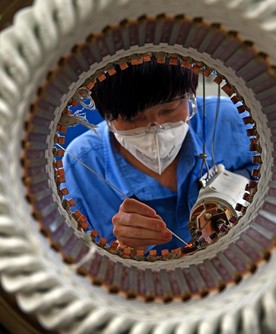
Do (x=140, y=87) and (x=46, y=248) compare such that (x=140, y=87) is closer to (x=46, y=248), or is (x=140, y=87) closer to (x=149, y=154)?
(x=149, y=154)

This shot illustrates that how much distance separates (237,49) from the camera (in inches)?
14.4

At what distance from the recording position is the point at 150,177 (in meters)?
0.96

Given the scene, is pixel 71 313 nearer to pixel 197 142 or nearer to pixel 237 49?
pixel 237 49

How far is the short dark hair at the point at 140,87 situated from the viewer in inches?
28.7

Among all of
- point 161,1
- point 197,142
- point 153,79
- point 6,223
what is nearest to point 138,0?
point 161,1

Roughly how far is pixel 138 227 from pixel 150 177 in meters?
0.23

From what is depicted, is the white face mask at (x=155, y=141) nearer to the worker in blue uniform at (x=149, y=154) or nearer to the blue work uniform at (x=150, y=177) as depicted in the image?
the worker in blue uniform at (x=149, y=154)

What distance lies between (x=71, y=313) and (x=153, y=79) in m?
0.53

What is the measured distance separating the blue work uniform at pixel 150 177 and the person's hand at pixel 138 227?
137mm

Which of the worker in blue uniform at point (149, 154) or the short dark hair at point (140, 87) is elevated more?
the short dark hair at point (140, 87)

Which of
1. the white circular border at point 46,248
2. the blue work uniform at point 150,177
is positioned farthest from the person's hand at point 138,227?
the white circular border at point 46,248

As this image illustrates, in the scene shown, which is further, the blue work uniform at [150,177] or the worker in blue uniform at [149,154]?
the blue work uniform at [150,177]

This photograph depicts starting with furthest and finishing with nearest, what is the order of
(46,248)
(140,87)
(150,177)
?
(150,177)
(140,87)
(46,248)

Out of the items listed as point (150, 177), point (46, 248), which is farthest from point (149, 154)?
point (46, 248)
